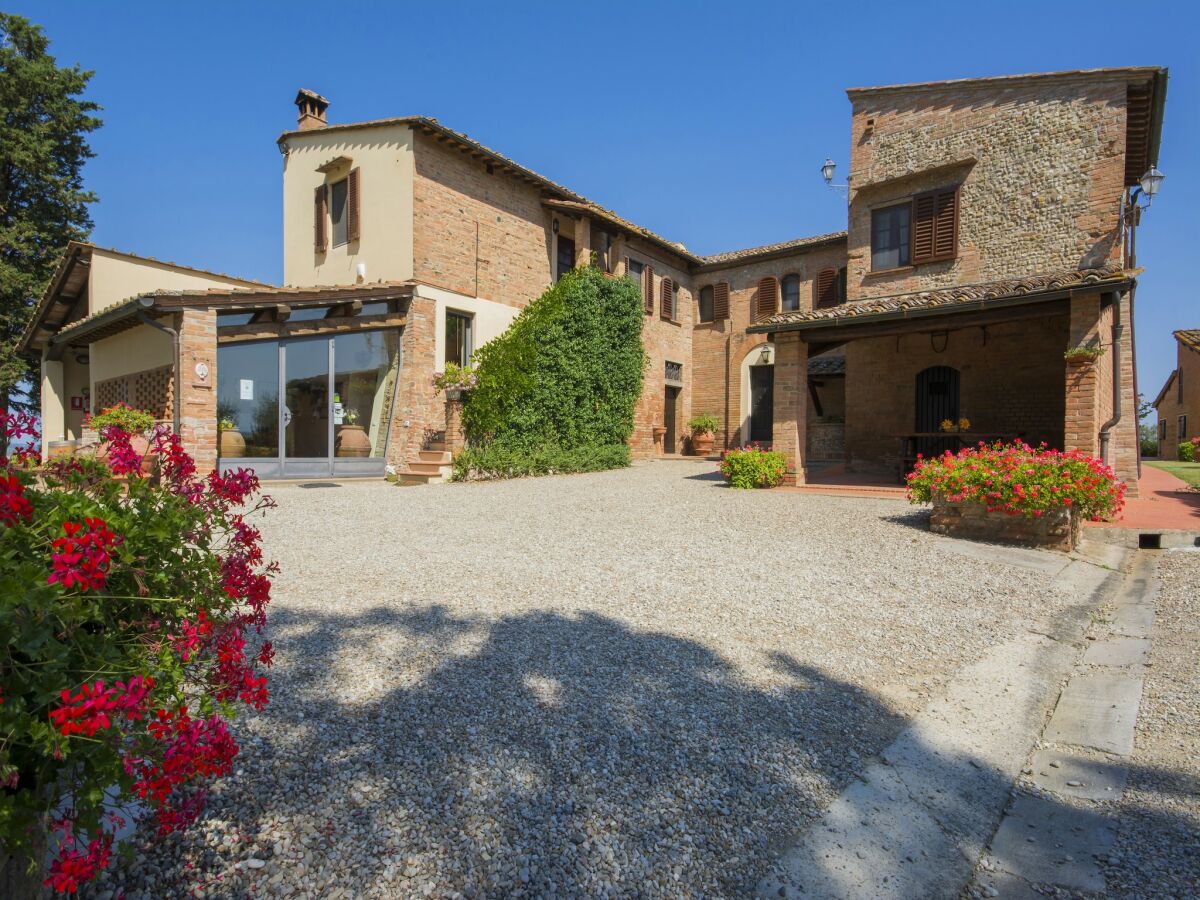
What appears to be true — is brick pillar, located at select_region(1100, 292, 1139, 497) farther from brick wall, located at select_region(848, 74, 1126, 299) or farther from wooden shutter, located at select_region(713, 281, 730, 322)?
wooden shutter, located at select_region(713, 281, 730, 322)

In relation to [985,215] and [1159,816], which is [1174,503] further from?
[1159,816]

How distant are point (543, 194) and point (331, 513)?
10.3m

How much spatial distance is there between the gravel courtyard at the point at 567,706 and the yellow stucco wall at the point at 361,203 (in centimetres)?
807

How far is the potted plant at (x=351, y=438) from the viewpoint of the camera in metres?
12.1

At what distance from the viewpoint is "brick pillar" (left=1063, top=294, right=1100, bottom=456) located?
8.49 metres

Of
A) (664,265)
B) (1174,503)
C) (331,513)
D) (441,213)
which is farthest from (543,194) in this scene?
(1174,503)

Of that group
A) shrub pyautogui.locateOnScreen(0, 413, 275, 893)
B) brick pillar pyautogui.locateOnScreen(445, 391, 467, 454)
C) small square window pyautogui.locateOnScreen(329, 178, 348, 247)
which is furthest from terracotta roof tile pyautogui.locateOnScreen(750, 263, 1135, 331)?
shrub pyautogui.locateOnScreen(0, 413, 275, 893)

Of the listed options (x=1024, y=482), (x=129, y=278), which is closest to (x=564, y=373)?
(x=129, y=278)

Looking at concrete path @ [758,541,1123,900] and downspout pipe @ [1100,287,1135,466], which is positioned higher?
downspout pipe @ [1100,287,1135,466]

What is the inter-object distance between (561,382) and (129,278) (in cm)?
902

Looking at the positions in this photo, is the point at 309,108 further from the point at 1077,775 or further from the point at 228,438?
the point at 1077,775

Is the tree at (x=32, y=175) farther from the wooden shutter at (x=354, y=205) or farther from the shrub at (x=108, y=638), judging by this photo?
the shrub at (x=108, y=638)

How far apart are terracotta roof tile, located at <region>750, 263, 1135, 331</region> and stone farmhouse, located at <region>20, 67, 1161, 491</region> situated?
58 mm

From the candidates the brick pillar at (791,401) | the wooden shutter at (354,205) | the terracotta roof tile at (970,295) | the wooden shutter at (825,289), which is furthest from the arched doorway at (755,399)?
the wooden shutter at (354,205)
